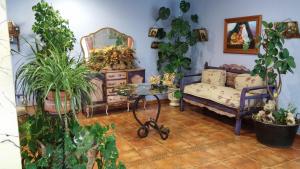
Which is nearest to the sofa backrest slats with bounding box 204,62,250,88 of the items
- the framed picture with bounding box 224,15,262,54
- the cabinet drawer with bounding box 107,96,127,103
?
the framed picture with bounding box 224,15,262,54

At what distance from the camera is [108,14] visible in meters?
5.06

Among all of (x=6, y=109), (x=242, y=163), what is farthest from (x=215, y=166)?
(x=6, y=109)

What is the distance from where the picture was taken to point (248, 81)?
13.5 feet

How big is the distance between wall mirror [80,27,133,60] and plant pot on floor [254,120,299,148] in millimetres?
3084

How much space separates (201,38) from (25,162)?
420 cm

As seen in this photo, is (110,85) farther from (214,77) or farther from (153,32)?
(214,77)

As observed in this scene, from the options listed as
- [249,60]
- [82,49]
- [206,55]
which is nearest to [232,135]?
[249,60]

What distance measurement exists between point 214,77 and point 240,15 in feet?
3.92

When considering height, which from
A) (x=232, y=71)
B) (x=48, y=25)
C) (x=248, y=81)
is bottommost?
(x=248, y=81)

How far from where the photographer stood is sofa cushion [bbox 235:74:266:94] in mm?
3914

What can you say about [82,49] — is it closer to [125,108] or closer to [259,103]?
[125,108]

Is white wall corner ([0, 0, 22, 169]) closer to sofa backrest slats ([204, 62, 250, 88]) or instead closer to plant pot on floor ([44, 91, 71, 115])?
plant pot on floor ([44, 91, 71, 115])

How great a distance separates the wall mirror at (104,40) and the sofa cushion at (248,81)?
7.53ft

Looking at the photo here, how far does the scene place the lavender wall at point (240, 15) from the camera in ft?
11.9
